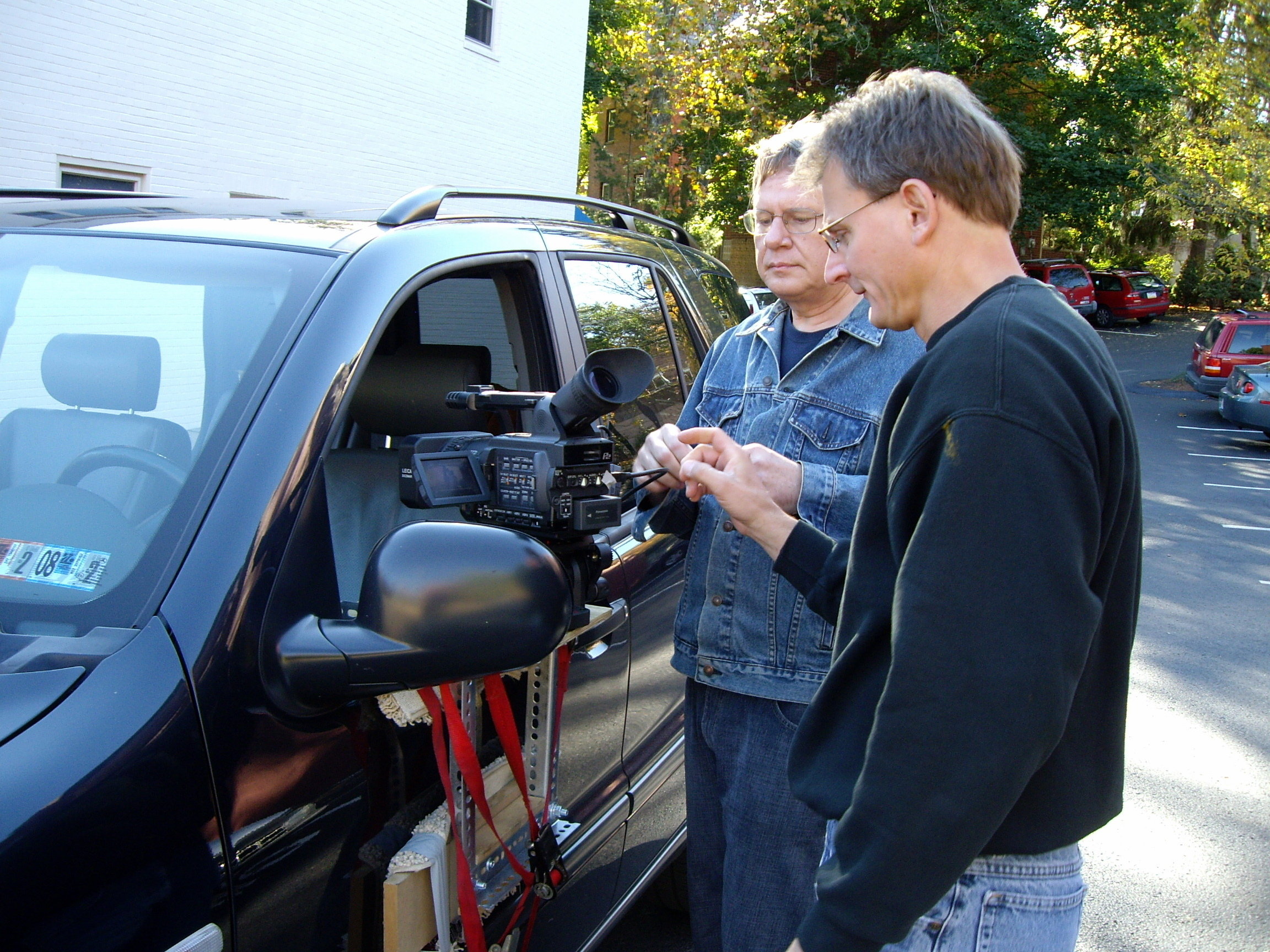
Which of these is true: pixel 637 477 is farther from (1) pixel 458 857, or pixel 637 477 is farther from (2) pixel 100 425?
(2) pixel 100 425

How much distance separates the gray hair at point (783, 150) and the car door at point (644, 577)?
1.73 ft

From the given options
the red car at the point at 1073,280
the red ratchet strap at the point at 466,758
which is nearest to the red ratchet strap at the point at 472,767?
the red ratchet strap at the point at 466,758

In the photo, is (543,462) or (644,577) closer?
(543,462)

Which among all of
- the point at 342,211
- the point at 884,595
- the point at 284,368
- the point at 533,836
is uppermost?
the point at 342,211

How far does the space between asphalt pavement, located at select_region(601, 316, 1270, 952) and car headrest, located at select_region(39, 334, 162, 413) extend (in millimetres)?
2273

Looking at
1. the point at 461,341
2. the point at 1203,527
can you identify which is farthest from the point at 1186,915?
the point at 1203,527

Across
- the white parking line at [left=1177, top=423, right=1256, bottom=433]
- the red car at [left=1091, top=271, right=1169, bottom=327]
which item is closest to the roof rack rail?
the white parking line at [left=1177, top=423, right=1256, bottom=433]

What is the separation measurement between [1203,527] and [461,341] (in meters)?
Result: 9.11

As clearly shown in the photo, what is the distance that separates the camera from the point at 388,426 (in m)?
2.46

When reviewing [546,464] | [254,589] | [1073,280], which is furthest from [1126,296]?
[254,589]

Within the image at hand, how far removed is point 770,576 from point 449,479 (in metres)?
0.77

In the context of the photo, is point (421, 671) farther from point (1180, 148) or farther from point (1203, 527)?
point (1180, 148)

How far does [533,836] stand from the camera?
78.5 inches

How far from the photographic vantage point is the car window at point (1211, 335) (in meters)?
18.2
